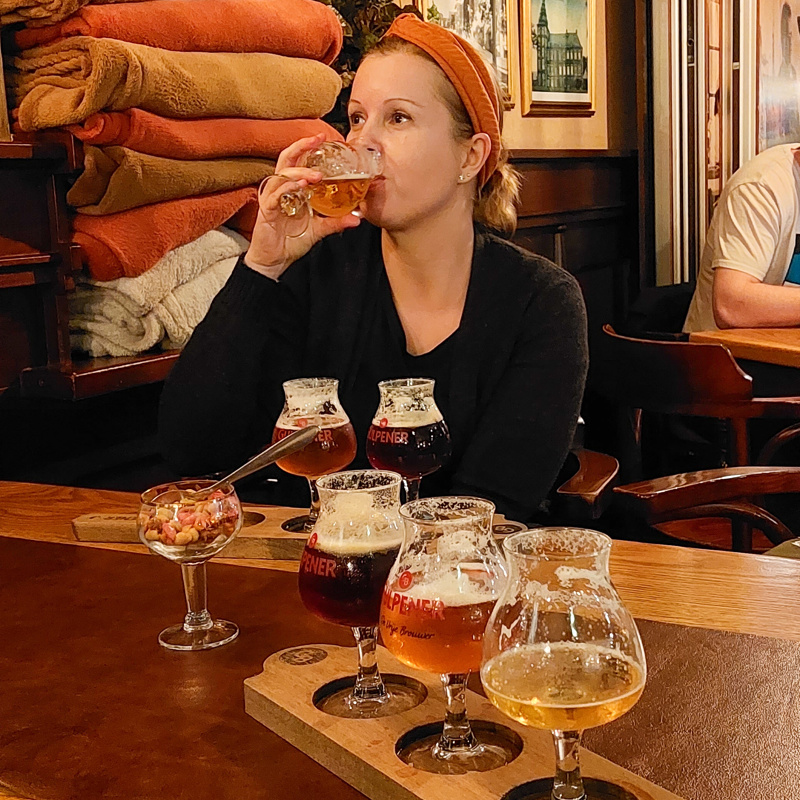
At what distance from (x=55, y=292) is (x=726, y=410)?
1552 millimetres

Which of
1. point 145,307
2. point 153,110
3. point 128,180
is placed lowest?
point 145,307

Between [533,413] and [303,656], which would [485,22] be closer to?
[533,413]

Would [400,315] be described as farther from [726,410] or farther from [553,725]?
[553,725]

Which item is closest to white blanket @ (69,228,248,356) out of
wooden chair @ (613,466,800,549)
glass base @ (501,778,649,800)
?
wooden chair @ (613,466,800,549)

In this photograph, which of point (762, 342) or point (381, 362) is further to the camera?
point (762, 342)

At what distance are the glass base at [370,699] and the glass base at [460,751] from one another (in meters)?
0.04

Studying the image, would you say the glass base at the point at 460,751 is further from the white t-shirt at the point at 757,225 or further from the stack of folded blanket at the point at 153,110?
the white t-shirt at the point at 757,225

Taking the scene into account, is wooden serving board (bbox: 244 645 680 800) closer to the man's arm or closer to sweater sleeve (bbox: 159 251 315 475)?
sweater sleeve (bbox: 159 251 315 475)

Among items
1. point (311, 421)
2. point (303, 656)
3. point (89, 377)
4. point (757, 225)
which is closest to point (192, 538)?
point (303, 656)

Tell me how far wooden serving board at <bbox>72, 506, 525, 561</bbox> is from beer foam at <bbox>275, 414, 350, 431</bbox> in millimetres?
145

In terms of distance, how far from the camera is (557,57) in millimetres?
4125

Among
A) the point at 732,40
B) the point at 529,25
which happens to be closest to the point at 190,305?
the point at 529,25

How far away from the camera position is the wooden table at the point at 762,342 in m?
2.77

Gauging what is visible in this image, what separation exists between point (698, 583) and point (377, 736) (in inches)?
21.5
